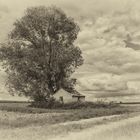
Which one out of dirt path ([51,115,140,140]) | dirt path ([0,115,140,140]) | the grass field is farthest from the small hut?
dirt path ([51,115,140,140])

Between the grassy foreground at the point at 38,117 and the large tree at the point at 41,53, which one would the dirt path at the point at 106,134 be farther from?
the large tree at the point at 41,53

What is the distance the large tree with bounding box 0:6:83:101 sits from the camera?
72.6 metres

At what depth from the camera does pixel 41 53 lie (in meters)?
73.2

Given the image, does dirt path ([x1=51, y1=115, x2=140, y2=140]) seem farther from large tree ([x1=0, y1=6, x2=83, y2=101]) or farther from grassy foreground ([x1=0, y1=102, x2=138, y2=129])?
large tree ([x1=0, y1=6, x2=83, y2=101])

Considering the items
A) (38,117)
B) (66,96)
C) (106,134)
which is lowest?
(106,134)

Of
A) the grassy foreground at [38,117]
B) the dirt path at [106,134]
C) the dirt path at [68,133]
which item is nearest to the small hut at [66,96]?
the grassy foreground at [38,117]

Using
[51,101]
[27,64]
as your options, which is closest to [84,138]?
[51,101]

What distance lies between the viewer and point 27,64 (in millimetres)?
72375

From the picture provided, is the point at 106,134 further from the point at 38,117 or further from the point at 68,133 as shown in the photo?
the point at 38,117

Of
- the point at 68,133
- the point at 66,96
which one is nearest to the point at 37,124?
the point at 68,133

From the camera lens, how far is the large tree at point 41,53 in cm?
7256

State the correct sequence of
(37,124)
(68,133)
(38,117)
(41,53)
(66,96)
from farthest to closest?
(66,96)
(41,53)
(38,117)
(37,124)
(68,133)

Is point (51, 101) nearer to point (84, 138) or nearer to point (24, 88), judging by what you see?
point (24, 88)

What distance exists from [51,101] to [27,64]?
859 cm
